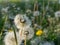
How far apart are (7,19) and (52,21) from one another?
29 cm

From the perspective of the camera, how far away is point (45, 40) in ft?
4.26

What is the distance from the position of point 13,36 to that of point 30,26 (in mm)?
130

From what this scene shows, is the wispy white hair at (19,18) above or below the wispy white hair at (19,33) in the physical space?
above

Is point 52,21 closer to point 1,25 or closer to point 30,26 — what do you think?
point 30,26

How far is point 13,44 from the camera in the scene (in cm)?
126

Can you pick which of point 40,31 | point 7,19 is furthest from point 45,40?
point 7,19

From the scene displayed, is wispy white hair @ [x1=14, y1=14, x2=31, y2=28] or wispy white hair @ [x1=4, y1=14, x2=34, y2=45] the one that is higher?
wispy white hair @ [x1=14, y1=14, x2=31, y2=28]

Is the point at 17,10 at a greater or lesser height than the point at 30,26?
greater

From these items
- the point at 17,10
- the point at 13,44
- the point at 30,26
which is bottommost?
the point at 13,44

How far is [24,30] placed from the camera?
1.29 meters

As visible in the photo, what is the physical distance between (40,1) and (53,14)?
0.12m

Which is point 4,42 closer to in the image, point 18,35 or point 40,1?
point 18,35

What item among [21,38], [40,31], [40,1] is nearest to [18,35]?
[21,38]

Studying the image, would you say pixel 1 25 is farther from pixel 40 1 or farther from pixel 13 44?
pixel 40 1
